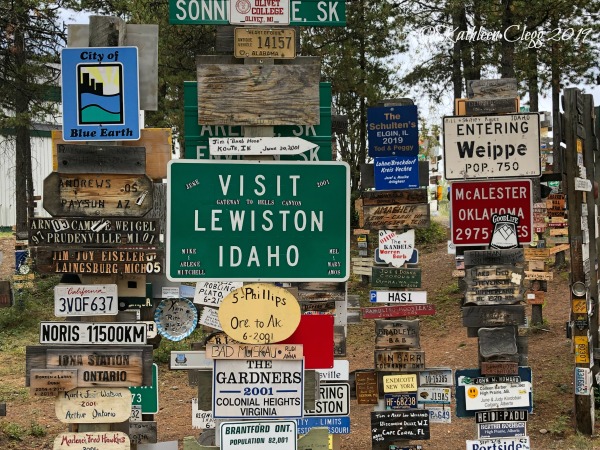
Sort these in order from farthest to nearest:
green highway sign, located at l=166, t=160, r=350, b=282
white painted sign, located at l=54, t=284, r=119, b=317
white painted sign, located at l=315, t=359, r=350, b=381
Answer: white painted sign, located at l=315, t=359, r=350, b=381, white painted sign, located at l=54, t=284, r=119, b=317, green highway sign, located at l=166, t=160, r=350, b=282

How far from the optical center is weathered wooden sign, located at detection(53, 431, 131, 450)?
6.03m

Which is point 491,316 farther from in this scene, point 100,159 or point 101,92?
point 101,92

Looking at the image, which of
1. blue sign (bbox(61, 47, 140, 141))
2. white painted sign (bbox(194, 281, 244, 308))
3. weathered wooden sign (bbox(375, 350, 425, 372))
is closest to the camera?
blue sign (bbox(61, 47, 140, 141))

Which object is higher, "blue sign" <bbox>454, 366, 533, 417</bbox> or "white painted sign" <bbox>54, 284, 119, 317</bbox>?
"white painted sign" <bbox>54, 284, 119, 317</bbox>

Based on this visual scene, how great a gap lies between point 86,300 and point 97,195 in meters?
0.81

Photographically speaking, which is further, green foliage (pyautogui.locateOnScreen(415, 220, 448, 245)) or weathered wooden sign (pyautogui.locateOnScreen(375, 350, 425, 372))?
green foliage (pyautogui.locateOnScreen(415, 220, 448, 245))

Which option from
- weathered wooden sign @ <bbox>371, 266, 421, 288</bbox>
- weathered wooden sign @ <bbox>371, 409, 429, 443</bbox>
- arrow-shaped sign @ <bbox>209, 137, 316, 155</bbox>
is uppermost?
arrow-shaped sign @ <bbox>209, 137, 316, 155</bbox>

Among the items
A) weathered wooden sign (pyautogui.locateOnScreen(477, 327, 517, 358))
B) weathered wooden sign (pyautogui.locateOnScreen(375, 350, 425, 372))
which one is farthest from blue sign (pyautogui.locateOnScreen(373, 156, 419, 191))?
weathered wooden sign (pyautogui.locateOnScreen(477, 327, 517, 358))

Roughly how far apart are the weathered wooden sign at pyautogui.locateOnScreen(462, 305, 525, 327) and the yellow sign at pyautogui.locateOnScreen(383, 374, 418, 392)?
144 centimetres

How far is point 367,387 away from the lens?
8.97 metres

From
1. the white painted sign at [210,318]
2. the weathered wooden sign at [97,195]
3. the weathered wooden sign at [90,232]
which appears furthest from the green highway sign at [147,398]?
the weathered wooden sign at [97,195]

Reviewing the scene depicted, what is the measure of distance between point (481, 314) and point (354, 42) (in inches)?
633

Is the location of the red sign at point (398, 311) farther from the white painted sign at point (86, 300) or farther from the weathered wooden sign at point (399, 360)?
the white painted sign at point (86, 300)

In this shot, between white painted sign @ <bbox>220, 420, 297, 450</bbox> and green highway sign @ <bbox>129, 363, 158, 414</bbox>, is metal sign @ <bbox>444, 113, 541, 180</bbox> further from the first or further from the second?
white painted sign @ <bbox>220, 420, 297, 450</bbox>
